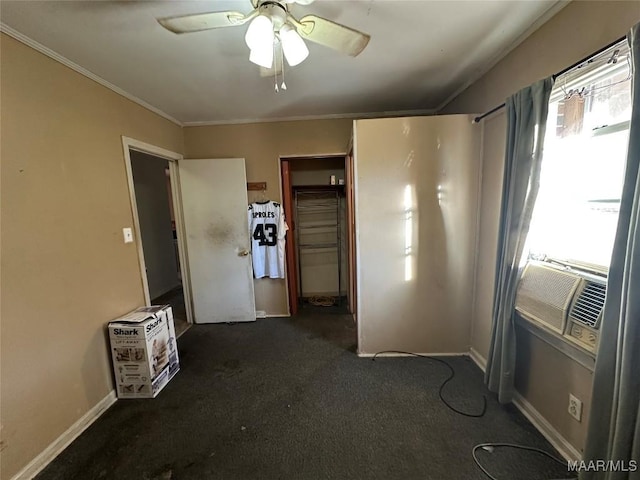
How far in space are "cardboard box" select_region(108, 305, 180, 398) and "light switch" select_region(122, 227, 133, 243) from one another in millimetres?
613

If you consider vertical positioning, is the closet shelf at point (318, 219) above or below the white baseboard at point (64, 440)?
above

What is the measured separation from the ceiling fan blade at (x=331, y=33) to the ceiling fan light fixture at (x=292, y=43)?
0.06 m

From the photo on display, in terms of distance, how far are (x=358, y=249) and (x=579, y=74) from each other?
1.64m

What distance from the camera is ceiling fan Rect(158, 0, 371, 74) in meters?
1.14

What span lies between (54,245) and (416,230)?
255 centimetres

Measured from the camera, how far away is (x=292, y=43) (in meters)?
1.24

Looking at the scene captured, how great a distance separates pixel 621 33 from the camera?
44.7 inches

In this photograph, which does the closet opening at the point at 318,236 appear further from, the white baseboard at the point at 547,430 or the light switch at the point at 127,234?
the white baseboard at the point at 547,430

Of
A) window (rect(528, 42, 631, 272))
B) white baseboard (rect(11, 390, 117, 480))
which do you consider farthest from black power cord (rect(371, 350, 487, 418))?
white baseboard (rect(11, 390, 117, 480))

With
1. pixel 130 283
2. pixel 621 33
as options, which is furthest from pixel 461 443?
pixel 130 283

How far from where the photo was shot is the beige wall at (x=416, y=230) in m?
2.15

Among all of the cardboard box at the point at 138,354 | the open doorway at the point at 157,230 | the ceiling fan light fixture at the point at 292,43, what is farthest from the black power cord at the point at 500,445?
the open doorway at the point at 157,230

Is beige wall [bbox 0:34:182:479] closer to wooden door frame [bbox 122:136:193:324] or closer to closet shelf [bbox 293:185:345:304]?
wooden door frame [bbox 122:136:193:324]

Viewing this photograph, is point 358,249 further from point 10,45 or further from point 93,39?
point 10,45
